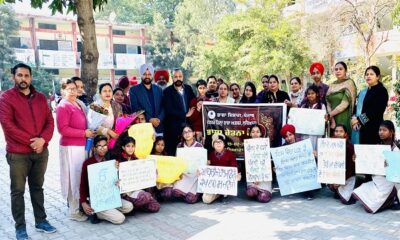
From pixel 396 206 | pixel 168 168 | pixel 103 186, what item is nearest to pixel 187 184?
pixel 168 168

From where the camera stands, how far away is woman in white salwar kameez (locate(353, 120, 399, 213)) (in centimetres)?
490

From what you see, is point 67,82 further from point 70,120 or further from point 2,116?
point 2,116

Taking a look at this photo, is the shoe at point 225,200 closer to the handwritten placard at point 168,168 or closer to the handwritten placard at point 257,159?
the handwritten placard at point 257,159

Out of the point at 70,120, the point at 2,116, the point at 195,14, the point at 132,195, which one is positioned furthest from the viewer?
the point at 195,14

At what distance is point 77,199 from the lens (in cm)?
502

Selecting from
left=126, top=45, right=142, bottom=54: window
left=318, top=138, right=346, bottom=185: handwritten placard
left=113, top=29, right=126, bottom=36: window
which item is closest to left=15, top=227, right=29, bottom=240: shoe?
left=318, top=138, right=346, bottom=185: handwritten placard

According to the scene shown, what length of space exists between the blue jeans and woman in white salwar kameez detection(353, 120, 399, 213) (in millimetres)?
4296

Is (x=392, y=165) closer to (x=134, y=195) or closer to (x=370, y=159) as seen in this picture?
(x=370, y=159)

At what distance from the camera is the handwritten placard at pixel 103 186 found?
475 centimetres

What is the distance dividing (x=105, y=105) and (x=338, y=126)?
3.53m

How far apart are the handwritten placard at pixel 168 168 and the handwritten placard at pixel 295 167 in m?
1.53

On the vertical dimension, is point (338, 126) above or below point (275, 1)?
below

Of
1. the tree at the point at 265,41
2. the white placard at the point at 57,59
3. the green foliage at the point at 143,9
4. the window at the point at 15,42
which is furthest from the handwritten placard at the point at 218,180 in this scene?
the green foliage at the point at 143,9

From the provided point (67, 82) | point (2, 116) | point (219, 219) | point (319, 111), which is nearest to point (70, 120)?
point (67, 82)
